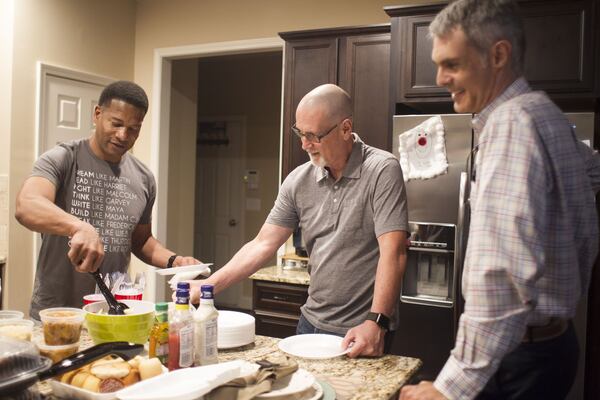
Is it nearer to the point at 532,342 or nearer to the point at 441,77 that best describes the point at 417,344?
the point at 532,342

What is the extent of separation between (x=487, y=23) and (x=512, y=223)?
458mm

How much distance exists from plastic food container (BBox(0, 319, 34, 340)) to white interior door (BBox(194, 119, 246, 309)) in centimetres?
532

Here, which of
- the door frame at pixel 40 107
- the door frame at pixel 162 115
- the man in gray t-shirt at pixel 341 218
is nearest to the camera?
the man in gray t-shirt at pixel 341 218

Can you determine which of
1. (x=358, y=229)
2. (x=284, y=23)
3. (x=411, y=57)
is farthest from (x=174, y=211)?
(x=358, y=229)

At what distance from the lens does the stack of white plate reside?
1.63 meters

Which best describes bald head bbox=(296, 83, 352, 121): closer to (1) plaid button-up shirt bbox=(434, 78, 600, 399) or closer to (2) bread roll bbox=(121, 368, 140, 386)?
(1) plaid button-up shirt bbox=(434, 78, 600, 399)

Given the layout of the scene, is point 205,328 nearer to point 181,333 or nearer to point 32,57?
point 181,333

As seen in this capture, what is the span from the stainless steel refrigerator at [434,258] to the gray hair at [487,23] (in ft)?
5.63

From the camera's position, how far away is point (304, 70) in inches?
146

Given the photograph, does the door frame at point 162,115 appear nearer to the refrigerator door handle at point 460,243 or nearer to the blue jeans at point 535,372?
the refrigerator door handle at point 460,243

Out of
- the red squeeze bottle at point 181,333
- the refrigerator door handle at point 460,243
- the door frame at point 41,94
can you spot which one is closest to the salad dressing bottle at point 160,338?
the red squeeze bottle at point 181,333

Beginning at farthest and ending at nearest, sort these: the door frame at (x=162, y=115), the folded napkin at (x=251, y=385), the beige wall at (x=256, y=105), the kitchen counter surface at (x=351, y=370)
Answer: the beige wall at (x=256, y=105)
the door frame at (x=162, y=115)
the kitchen counter surface at (x=351, y=370)
the folded napkin at (x=251, y=385)

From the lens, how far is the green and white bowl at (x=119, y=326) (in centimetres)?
149

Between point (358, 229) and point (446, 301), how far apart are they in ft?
3.95
